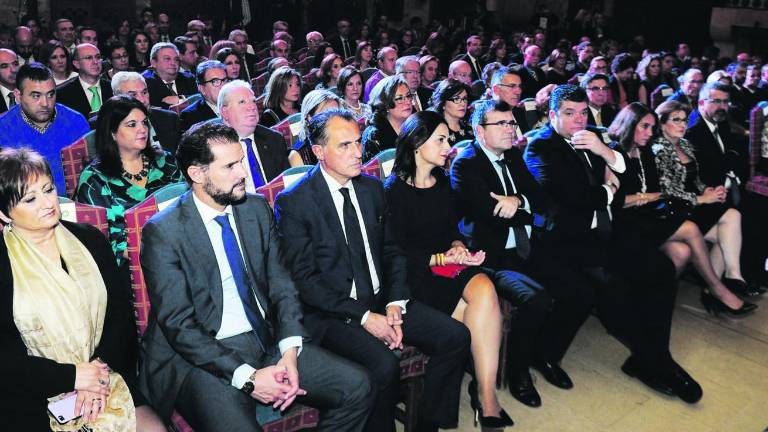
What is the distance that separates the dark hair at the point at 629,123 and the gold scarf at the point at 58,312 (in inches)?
111

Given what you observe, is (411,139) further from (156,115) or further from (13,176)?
(156,115)

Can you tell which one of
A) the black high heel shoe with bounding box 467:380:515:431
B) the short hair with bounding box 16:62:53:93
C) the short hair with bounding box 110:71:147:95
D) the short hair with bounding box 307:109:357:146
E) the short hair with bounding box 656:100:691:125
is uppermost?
the short hair with bounding box 16:62:53:93

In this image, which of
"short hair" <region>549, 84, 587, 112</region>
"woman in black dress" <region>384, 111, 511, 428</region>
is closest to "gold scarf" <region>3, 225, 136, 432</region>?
"woman in black dress" <region>384, 111, 511, 428</region>

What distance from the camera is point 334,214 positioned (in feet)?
7.79

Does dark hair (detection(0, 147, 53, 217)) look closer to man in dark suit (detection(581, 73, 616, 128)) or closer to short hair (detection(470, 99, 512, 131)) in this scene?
short hair (detection(470, 99, 512, 131))

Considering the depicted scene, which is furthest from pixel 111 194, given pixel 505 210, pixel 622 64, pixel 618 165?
pixel 622 64

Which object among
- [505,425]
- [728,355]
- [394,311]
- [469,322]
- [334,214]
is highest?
[334,214]

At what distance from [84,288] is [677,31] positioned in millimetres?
14325

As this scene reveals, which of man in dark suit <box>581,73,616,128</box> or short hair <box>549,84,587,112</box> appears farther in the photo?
man in dark suit <box>581,73,616,128</box>

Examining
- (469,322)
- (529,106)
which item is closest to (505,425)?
(469,322)

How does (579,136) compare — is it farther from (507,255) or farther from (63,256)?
(63,256)

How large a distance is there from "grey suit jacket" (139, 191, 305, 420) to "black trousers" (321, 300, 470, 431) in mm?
220

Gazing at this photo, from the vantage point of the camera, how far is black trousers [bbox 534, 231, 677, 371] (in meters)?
2.92

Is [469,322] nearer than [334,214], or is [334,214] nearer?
[334,214]
